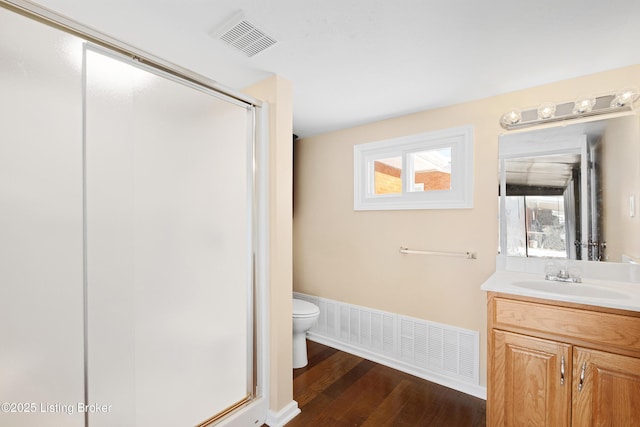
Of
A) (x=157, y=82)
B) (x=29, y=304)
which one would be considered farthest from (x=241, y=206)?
(x=29, y=304)

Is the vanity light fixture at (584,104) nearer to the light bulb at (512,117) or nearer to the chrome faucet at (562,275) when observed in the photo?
the light bulb at (512,117)

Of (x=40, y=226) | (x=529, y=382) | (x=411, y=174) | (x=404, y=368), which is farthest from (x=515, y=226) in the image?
(x=40, y=226)

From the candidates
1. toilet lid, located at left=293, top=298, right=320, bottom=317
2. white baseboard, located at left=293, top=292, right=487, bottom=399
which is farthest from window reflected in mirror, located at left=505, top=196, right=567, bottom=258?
toilet lid, located at left=293, top=298, right=320, bottom=317

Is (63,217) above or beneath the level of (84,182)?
beneath

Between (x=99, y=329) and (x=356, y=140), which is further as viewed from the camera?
(x=356, y=140)

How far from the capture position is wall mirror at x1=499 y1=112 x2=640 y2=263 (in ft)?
5.62

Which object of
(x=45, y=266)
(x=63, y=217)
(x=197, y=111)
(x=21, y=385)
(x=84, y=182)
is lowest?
(x=21, y=385)

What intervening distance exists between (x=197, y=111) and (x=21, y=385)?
1.34 m

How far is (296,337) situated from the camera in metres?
2.48

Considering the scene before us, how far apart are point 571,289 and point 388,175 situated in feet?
5.03

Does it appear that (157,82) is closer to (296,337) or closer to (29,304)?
(29,304)

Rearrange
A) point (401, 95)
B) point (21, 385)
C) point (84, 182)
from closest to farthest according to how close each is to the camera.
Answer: point (21, 385), point (84, 182), point (401, 95)

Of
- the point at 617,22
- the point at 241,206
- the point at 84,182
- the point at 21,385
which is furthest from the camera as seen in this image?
the point at 241,206

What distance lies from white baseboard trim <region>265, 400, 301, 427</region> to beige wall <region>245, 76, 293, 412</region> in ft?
0.08
